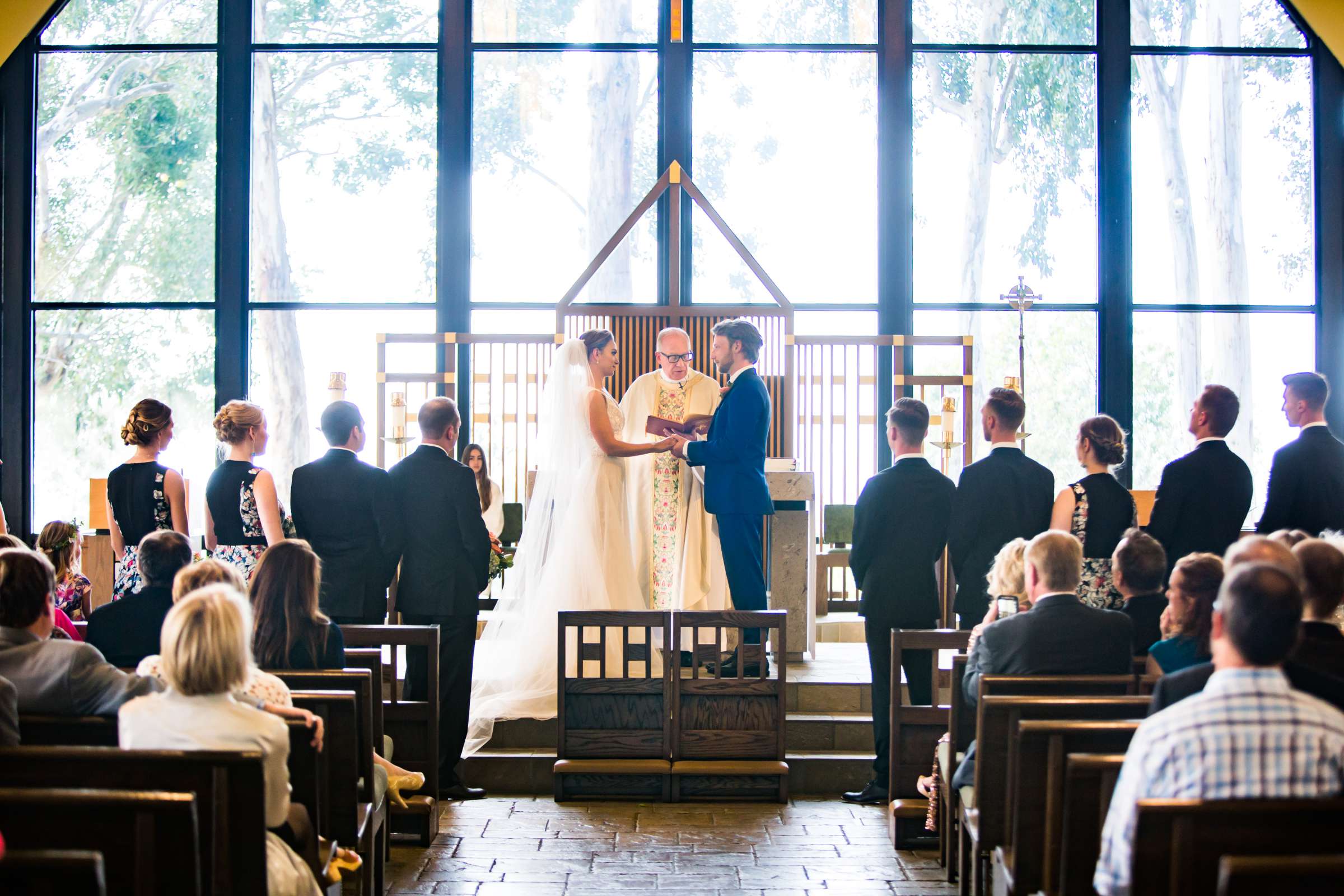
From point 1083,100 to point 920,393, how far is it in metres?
2.50

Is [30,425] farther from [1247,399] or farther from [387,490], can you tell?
[1247,399]

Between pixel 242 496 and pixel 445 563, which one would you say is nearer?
pixel 242 496

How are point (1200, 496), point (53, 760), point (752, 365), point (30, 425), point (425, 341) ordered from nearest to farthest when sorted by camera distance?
point (53, 760)
point (1200, 496)
point (752, 365)
point (425, 341)
point (30, 425)

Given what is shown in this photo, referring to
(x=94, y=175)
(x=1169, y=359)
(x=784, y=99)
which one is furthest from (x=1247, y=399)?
(x=94, y=175)

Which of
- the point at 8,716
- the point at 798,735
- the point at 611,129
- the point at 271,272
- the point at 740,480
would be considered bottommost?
the point at 798,735

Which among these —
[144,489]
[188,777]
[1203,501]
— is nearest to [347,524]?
[144,489]

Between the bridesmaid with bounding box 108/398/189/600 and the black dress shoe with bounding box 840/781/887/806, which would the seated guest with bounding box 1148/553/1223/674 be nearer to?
the black dress shoe with bounding box 840/781/887/806

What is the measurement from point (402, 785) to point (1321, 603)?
9.38 feet

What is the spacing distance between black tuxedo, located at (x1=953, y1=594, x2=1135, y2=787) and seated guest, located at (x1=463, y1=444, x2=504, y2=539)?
12.6 ft

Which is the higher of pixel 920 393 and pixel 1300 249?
pixel 1300 249

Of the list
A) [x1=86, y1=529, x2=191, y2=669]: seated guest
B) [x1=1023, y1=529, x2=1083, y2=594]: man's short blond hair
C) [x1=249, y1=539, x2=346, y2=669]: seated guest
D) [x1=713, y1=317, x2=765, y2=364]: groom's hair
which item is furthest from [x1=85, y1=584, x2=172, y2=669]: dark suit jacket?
[x1=713, y1=317, x2=765, y2=364]: groom's hair

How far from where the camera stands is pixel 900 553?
4.86m

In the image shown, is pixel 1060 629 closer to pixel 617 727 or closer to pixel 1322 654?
pixel 1322 654

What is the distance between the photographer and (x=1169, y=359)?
352 inches
